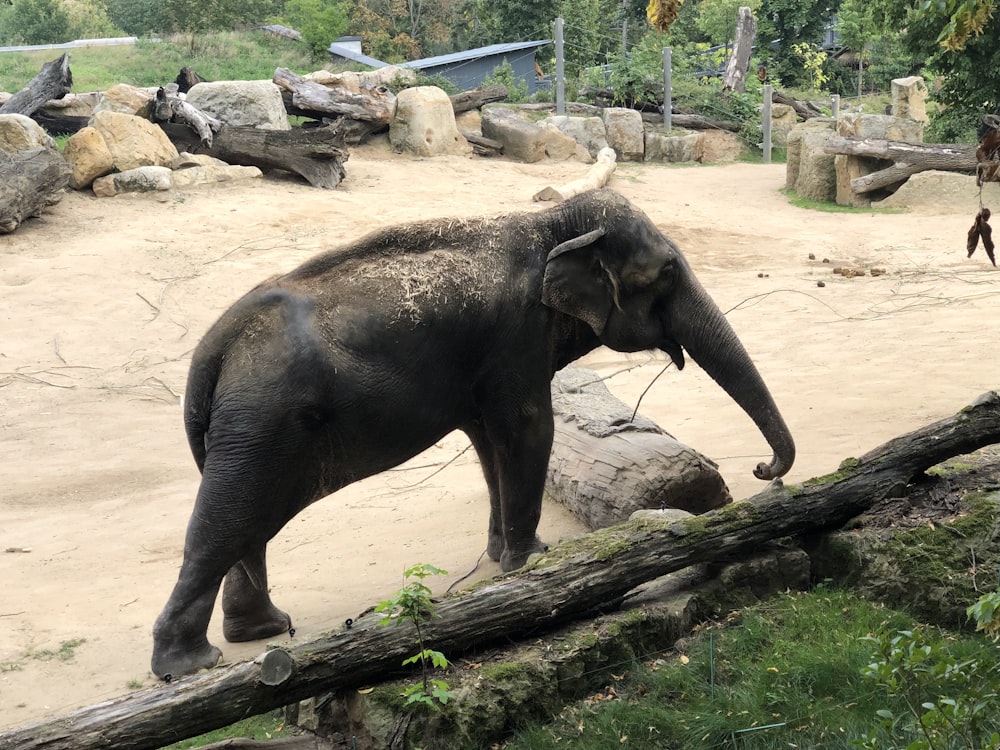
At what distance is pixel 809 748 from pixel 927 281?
10.5 m

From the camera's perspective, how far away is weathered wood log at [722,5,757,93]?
105 feet

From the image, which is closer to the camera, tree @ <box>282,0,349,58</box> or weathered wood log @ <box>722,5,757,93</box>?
weathered wood log @ <box>722,5,757,93</box>

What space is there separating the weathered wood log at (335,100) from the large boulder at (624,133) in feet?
17.0

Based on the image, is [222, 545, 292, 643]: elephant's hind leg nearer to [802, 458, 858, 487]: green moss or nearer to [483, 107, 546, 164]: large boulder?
[802, 458, 858, 487]: green moss

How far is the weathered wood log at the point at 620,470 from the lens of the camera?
20.6ft

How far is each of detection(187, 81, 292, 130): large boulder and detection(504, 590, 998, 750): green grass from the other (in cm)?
1735

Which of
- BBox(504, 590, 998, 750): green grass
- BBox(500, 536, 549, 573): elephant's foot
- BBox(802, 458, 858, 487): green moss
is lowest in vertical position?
BBox(500, 536, 549, 573): elephant's foot

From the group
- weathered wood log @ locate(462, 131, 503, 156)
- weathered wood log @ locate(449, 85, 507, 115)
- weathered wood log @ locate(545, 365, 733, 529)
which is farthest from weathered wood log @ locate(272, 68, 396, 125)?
weathered wood log @ locate(545, 365, 733, 529)

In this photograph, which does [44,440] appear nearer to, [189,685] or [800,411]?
[800,411]

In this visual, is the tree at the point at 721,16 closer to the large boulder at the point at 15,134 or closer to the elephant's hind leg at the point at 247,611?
the large boulder at the point at 15,134

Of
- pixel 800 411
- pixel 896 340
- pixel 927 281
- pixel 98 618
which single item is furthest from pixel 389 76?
pixel 98 618

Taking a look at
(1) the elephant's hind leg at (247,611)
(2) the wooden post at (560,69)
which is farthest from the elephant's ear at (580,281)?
(2) the wooden post at (560,69)

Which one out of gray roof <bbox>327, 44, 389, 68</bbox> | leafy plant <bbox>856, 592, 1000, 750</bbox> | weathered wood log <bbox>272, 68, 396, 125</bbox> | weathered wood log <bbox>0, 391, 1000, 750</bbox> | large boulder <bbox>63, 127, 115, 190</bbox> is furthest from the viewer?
gray roof <bbox>327, 44, 389, 68</bbox>

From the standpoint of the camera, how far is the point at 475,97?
25188mm
